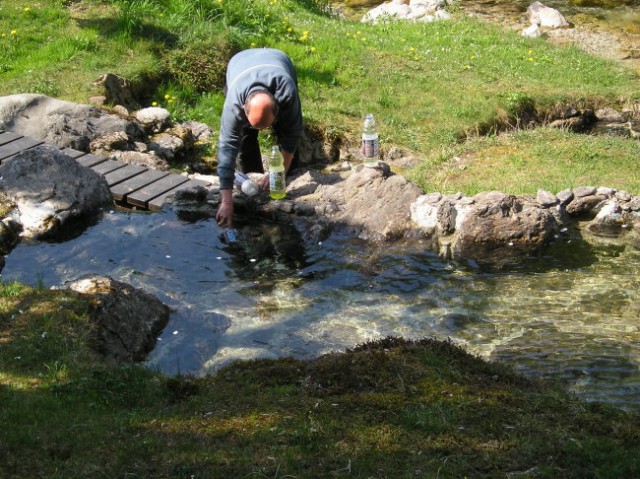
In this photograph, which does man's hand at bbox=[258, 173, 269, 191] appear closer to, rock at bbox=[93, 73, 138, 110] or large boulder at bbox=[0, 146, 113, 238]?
large boulder at bbox=[0, 146, 113, 238]

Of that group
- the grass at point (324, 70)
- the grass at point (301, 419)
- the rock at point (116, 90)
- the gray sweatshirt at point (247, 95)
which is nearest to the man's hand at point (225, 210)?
the gray sweatshirt at point (247, 95)

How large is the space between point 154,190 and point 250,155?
136cm

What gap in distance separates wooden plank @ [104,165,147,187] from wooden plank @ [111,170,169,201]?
0.22 ft

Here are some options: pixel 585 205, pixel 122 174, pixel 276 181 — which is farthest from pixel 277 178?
pixel 585 205

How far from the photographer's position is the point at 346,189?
32.7ft

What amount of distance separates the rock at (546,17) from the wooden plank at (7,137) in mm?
15126

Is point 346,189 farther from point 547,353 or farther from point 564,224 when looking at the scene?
point 547,353

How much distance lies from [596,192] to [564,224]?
0.67 meters

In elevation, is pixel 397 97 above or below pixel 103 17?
below

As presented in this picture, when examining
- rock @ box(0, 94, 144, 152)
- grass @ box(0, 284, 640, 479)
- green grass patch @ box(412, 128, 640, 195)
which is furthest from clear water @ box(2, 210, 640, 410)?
rock @ box(0, 94, 144, 152)

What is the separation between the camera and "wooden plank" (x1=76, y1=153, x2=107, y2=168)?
11.2m

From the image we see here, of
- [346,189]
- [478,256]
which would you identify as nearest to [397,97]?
[346,189]

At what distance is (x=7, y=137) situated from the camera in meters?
11.8

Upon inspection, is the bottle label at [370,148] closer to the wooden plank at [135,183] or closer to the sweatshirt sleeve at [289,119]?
the sweatshirt sleeve at [289,119]
